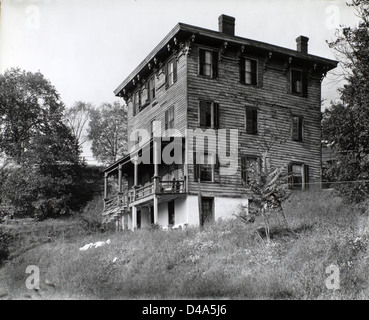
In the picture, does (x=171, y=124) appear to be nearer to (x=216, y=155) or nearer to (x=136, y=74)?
(x=216, y=155)

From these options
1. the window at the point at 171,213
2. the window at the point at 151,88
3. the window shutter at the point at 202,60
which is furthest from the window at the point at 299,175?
the window at the point at 151,88

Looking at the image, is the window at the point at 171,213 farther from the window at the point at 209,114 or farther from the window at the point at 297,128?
the window at the point at 297,128

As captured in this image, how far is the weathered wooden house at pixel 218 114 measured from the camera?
28.3m

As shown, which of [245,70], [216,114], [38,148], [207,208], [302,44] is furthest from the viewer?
[38,148]

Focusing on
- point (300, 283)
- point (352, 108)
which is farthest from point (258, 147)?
point (300, 283)

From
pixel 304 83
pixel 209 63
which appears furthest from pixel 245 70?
pixel 304 83

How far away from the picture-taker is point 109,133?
61781 millimetres

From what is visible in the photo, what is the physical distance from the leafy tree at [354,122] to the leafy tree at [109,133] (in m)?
41.0

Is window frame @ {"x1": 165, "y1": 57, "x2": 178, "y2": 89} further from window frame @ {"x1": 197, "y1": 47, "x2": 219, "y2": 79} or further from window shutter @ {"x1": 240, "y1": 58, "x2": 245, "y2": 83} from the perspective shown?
window shutter @ {"x1": 240, "y1": 58, "x2": 245, "y2": 83}

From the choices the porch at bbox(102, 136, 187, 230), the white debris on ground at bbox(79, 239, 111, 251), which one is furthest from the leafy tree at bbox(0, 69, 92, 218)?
the white debris on ground at bbox(79, 239, 111, 251)

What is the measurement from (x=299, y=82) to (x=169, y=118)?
9200 millimetres

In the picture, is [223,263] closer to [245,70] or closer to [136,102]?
[245,70]
